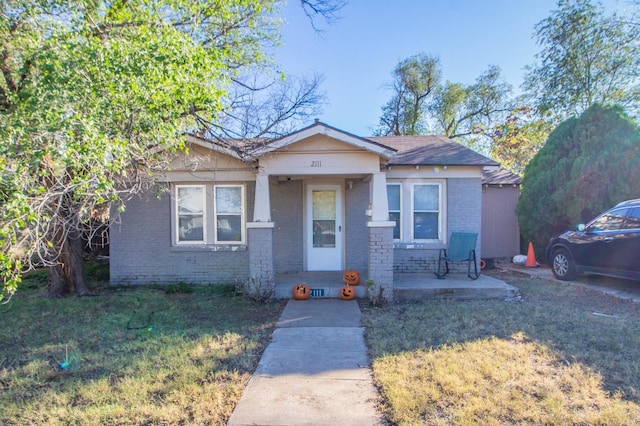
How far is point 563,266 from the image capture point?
8438 millimetres

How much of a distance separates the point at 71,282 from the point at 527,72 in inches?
745

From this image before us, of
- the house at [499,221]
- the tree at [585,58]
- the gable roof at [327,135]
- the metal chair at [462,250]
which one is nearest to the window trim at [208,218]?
the gable roof at [327,135]

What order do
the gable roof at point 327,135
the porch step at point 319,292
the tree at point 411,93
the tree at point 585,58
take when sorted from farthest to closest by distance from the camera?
the tree at point 411,93, the tree at point 585,58, the porch step at point 319,292, the gable roof at point 327,135

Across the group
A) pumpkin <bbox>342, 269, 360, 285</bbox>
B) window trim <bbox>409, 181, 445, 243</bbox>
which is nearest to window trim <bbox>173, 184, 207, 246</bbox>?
pumpkin <bbox>342, 269, 360, 285</bbox>

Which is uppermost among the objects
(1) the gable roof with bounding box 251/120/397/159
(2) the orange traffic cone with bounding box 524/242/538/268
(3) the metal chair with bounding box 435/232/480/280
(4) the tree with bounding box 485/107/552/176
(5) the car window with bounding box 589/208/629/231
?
(4) the tree with bounding box 485/107/552/176

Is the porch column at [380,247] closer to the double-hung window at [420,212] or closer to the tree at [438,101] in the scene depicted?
the double-hung window at [420,212]

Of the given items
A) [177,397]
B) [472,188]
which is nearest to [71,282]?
[177,397]

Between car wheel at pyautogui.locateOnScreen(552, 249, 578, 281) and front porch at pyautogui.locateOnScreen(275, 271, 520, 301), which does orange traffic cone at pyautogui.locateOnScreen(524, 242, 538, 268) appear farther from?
front porch at pyautogui.locateOnScreen(275, 271, 520, 301)

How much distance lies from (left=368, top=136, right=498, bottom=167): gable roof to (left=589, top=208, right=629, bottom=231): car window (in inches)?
94.3

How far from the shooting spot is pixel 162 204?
8602 millimetres

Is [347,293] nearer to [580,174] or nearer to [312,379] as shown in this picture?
[312,379]

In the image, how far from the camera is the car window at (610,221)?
7.15m

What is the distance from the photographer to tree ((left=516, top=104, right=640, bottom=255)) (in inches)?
355

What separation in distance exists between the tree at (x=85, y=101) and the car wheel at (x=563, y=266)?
8435 millimetres
